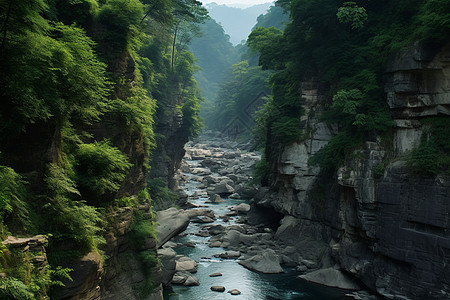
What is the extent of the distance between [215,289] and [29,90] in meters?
14.2

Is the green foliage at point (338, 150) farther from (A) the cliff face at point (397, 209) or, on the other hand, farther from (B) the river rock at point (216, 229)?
(B) the river rock at point (216, 229)

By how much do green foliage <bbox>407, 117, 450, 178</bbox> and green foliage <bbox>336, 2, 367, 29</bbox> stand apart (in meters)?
7.98

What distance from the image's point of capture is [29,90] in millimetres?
9367

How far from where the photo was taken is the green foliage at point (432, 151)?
57.4 ft

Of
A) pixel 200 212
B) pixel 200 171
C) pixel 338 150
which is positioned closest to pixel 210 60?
pixel 200 171

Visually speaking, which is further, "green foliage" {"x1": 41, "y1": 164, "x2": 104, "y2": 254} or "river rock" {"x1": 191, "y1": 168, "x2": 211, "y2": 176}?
"river rock" {"x1": 191, "y1": 168, "x2": 211, "y2": 176}

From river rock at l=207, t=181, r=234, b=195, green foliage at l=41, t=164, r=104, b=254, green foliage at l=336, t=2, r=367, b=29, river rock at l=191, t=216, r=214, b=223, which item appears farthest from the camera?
river rock at l=207, t=181, r=234, b=195

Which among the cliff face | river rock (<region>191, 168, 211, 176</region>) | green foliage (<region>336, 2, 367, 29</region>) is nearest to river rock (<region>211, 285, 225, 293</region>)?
the cliff face

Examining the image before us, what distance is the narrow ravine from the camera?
19.3m

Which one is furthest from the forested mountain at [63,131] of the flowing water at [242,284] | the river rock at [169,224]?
the flowing water at [242,284]

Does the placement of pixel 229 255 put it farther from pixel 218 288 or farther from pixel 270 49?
pixel 270 49

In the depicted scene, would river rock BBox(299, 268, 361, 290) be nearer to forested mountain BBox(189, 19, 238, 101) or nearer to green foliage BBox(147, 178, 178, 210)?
green foliage BBox(147, 178, 178, 210)

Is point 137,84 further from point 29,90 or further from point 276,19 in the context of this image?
point 276,19

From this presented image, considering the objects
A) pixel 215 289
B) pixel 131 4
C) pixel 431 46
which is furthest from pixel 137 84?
pixel 431 46
